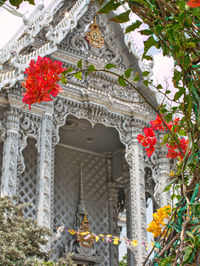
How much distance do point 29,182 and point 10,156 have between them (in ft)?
8.52

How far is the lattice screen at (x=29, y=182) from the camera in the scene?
11.3 meters

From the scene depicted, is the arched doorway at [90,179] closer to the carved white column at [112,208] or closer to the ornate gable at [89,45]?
the carved white column at [112,208]

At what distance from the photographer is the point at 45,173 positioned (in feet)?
30.7

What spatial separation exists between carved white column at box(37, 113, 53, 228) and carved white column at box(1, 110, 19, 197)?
54cm

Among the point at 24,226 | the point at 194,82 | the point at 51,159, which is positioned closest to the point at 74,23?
the point at 51,159

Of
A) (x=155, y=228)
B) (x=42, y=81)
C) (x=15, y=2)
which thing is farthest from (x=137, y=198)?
(x=15, y=2)

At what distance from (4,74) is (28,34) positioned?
1100 millimetres

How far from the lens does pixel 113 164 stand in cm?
1350

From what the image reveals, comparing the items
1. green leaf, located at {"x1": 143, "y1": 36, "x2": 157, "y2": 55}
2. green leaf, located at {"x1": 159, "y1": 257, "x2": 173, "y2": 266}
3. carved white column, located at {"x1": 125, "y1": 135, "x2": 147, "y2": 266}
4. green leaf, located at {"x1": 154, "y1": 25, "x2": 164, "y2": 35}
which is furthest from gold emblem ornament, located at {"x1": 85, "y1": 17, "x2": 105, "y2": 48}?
green leaf, located at {"x1": 159, "y1": 257, "x2": 173, "y2": 266}

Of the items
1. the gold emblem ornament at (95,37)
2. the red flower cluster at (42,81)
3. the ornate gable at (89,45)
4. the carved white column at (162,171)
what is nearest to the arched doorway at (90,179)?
the carved white column at (162,171)

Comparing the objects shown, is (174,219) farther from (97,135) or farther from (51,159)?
(97,135)

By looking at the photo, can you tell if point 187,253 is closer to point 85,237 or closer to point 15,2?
point 15,2

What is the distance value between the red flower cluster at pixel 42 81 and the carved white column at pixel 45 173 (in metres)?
6.74

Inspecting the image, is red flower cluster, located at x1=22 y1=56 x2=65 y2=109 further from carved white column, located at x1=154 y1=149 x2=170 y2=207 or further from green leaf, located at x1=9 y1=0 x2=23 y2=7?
carved white column, located at x1=154 y1=149 x2=170 y2=207
